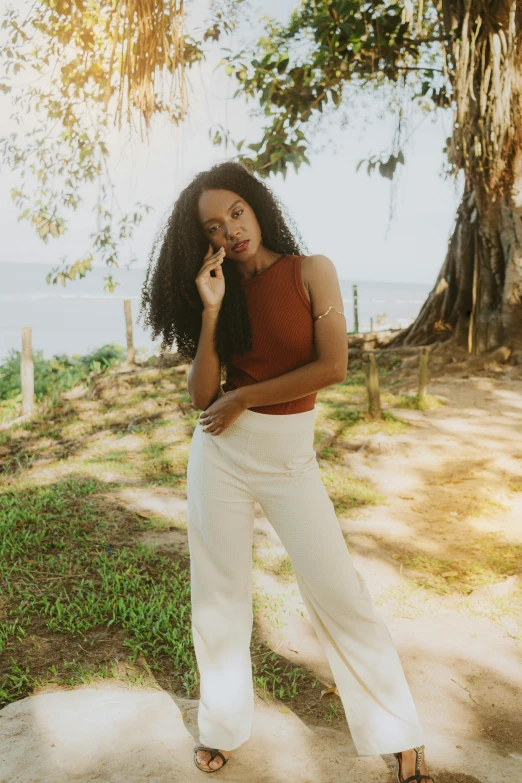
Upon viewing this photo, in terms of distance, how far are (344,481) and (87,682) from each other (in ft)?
10.7

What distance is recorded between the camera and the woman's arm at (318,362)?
2002mm

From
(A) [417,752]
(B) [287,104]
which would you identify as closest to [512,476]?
(A) [417,752]

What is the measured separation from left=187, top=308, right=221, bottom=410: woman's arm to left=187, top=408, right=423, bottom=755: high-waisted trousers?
5.1 inches

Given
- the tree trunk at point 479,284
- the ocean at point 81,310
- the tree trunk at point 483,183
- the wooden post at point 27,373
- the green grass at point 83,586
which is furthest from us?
the ocean at point 81,310

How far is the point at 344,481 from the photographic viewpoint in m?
5.74

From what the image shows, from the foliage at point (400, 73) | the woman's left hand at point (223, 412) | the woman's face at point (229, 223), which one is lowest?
the woman's left hand at point (223, 412)

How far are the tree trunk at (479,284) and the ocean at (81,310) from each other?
5.00 m

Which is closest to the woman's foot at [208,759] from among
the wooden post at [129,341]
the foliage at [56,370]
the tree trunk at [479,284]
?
the tree trunk at [479,284]

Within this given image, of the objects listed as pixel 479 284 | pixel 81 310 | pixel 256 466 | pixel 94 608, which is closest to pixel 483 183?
pixel 479 284

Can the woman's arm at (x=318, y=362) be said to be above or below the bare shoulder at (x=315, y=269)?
below

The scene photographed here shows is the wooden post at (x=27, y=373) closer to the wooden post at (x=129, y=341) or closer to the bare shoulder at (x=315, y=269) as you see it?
the wooden post at (x=129, y=341)

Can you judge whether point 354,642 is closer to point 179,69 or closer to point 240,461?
point 240,461

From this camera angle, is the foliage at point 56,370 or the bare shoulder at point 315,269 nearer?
the bare shoulder at point 315,269

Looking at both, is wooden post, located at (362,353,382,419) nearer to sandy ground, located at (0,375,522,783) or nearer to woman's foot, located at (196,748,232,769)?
sandy ground, located at (0,375,522,783)
